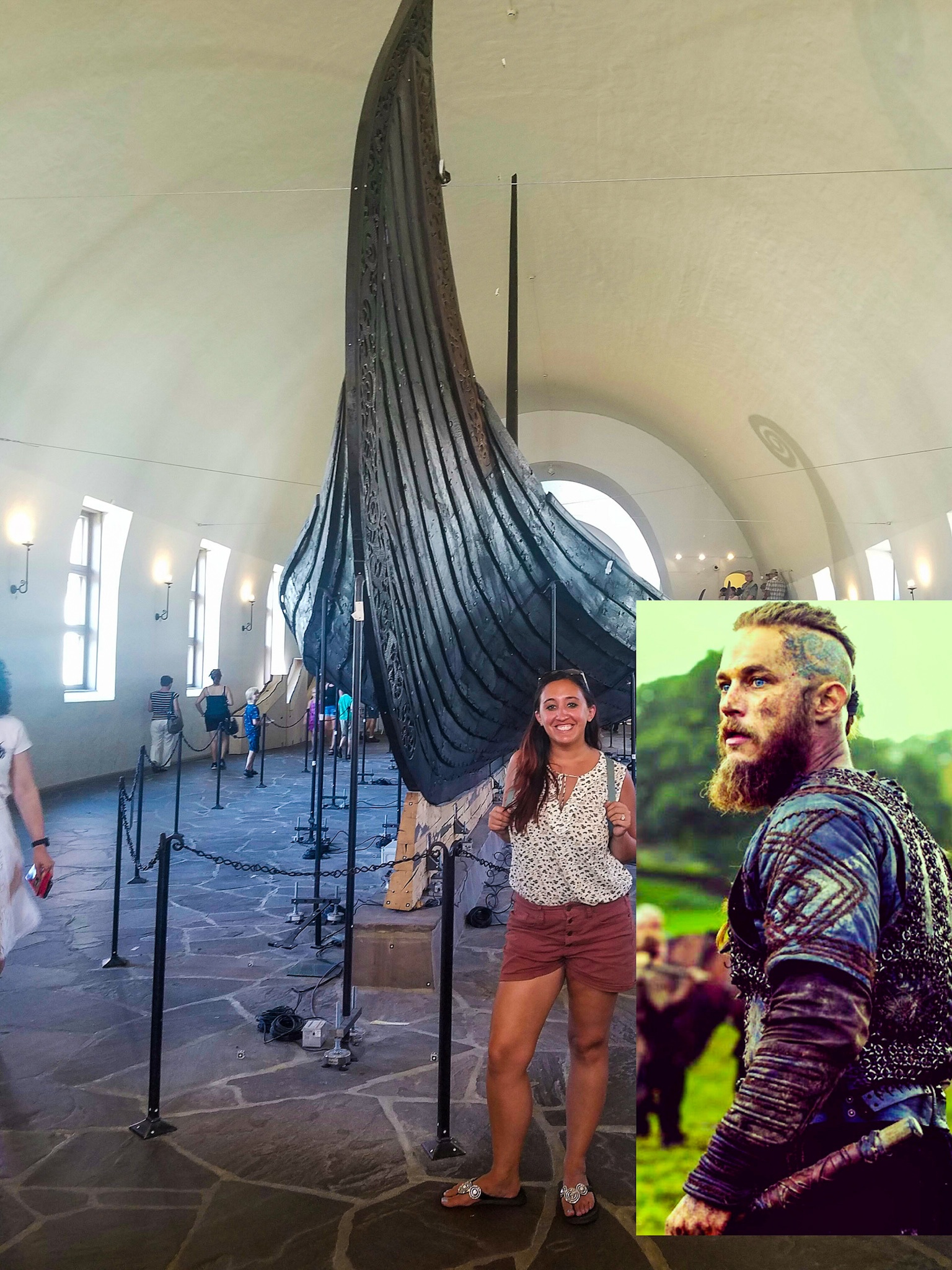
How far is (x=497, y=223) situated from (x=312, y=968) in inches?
347

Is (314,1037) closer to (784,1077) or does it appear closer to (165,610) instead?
(784,1077)

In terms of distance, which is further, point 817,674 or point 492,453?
point 492,453

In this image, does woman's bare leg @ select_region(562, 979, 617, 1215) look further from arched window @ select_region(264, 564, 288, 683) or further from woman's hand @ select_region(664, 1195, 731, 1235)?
arched window @ select_region(264, 564, 288, 683)

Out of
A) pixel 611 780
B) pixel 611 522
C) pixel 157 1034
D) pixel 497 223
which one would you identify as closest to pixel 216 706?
pixel 157 1034

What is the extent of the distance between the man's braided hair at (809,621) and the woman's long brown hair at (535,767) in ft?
1.93

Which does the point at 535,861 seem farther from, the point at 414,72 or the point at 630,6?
the point at 630,6

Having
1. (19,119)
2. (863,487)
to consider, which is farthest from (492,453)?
(863,487)

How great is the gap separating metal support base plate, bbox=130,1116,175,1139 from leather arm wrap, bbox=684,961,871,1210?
68.9 inches

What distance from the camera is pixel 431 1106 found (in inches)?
110

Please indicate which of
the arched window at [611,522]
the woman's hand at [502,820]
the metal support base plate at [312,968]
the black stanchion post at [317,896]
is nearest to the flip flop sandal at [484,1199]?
the woman's hand at [502,820]

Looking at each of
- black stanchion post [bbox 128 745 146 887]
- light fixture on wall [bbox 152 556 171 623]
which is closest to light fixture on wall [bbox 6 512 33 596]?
light fixture on wall [bbox 152 556 171 623]

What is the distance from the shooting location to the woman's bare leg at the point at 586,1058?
204 centimetres

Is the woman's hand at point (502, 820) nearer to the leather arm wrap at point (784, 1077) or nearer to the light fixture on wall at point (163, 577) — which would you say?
the leather arm wrap at point (784, 1077)

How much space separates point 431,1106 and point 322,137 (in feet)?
25.2
